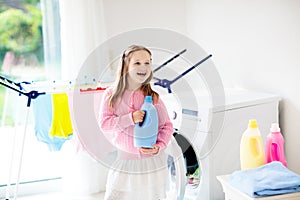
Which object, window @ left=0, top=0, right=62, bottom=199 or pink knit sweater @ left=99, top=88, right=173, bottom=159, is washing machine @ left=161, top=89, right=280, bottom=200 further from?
window @ left=0, top=0, right=62, bottom=199

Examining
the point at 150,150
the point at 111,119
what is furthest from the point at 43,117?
the point at 150,150

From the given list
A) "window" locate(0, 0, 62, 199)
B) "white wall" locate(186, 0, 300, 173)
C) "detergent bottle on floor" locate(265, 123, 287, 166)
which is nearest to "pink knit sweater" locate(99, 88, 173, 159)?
"detergent bottle on floor" locate(265, 123, 287, 166)

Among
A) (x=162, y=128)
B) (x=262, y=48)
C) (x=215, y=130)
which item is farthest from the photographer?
(x=262, y=48)

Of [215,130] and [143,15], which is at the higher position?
[143,15]

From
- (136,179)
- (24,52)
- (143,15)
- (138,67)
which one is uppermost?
(143,15)

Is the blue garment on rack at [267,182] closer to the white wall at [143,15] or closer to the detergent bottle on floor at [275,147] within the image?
the detergent bottle on floor at [275,147]

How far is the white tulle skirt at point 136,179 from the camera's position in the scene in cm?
188

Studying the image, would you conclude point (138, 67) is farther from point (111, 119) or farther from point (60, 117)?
point (60, 117)

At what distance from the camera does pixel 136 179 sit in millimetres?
1887

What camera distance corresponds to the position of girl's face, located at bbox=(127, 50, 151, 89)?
1.83m

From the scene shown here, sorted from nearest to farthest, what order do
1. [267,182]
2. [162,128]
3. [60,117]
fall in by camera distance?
1. [267,182]
2. [162,128]
3. [60,117]

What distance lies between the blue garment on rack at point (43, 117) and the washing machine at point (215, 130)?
0.92 meters

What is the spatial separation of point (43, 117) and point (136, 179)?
1.06 metres

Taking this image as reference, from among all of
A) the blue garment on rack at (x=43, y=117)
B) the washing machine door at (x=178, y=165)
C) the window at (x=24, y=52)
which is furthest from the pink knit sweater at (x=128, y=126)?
the window at (x=24, y=52)
